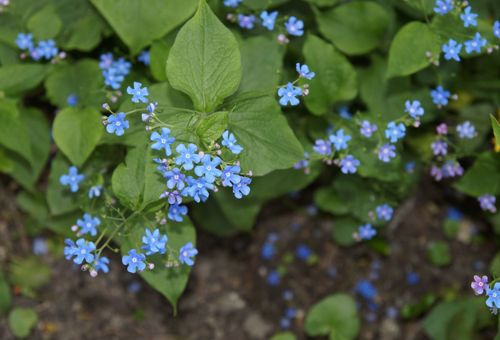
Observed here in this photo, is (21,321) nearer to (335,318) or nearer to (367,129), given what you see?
(335,318)

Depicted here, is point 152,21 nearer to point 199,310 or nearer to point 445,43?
point 445,43

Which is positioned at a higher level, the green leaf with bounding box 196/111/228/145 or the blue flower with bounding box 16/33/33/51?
the green leaf with bounding box 196/111/228/145

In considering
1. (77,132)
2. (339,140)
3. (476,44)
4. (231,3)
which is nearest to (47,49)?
(77,132)

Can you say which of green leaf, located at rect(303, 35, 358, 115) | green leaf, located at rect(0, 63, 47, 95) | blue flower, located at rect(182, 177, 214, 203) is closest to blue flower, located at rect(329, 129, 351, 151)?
green leaf, located at rect(303, 35, 358, 115)

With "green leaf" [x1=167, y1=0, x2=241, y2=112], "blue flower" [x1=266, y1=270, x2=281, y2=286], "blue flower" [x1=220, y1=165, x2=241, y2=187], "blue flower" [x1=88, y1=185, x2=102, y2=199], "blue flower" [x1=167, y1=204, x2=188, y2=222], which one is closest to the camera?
"blue flower" [x1=220, y1=165, x2=241, y2=187]

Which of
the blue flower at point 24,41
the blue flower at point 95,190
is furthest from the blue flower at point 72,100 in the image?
the blue flower at point 95,190

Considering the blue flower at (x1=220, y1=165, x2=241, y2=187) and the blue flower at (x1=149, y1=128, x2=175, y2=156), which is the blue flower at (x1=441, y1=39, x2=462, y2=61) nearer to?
the blue flower at (x1=220, y1=165, x2=241, y2=187)

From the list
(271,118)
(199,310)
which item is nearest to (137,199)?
(271,118)
